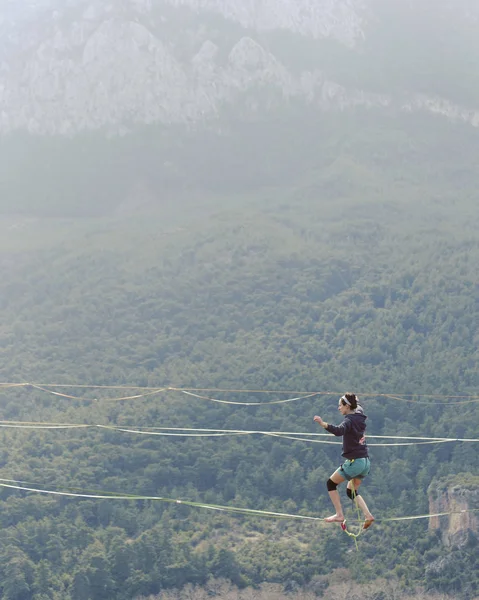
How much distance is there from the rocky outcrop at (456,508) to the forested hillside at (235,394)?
1120 mm

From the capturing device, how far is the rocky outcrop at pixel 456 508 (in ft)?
326

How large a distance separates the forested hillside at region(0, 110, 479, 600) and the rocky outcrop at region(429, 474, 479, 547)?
112 cm

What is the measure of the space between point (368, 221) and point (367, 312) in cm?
3948

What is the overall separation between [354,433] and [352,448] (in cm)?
48

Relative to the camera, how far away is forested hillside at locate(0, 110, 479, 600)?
99750mm

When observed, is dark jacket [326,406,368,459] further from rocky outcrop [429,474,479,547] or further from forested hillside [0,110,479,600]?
rocky outcrop [429,474,479,547]

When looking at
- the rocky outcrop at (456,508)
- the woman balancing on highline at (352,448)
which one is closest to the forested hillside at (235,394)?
the rocky outcrop at (456,508)

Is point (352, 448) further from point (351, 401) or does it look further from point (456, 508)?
point (456, 508)

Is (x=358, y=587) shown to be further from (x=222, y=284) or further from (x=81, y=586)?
(x=222, y=284)

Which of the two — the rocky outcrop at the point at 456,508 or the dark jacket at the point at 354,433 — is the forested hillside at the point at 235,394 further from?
the dark jacket at the point at 354,433

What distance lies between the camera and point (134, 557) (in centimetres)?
9881

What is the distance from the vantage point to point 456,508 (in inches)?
4119

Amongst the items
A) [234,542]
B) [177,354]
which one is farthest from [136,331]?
[234,542]

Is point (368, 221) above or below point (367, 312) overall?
above
